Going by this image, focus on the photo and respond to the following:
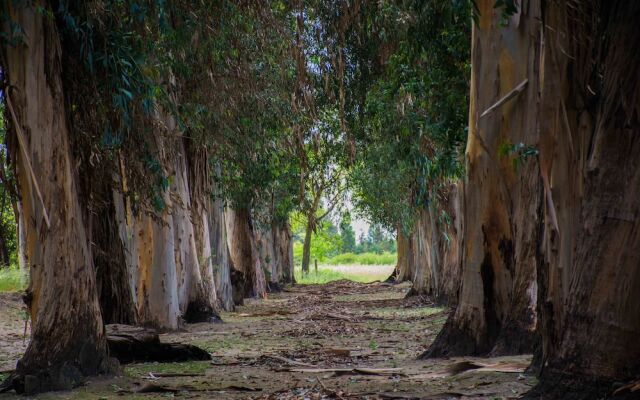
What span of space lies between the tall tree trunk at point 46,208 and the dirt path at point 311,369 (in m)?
0.41

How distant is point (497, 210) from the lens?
31.5 ft

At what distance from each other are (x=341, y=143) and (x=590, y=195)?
49.6ft

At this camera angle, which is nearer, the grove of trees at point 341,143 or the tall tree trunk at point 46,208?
the grove of trees at point 341,143

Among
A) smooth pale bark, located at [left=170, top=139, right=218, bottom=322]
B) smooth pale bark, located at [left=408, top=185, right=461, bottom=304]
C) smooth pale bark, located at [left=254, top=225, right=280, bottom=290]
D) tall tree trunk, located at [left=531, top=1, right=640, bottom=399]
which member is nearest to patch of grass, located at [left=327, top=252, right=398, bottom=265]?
smooth pale bark, located at [left=254, top=225, right=280, bottom=290]

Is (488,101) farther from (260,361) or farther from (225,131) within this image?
(225,131)

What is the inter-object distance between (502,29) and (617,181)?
4.60m

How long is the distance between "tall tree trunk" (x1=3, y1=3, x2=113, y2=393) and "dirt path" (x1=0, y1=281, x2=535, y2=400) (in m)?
0.41

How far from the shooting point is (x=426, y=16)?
11.1 meters

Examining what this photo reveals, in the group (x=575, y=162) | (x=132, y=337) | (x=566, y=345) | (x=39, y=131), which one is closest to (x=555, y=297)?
(x=566, y=345)

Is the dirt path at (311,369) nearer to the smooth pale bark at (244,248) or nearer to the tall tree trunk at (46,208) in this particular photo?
the tall tree trunk at (46,208)

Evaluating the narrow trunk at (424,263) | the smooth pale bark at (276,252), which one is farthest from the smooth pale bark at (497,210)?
the smooth pale bark at (276,252)

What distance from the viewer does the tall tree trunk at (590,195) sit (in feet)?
17.1

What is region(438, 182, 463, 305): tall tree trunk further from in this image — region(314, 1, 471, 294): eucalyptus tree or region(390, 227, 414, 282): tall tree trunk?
region(390, 227, 414, 282): tall tree trunk

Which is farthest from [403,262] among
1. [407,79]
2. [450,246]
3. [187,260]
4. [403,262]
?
[407,79]
